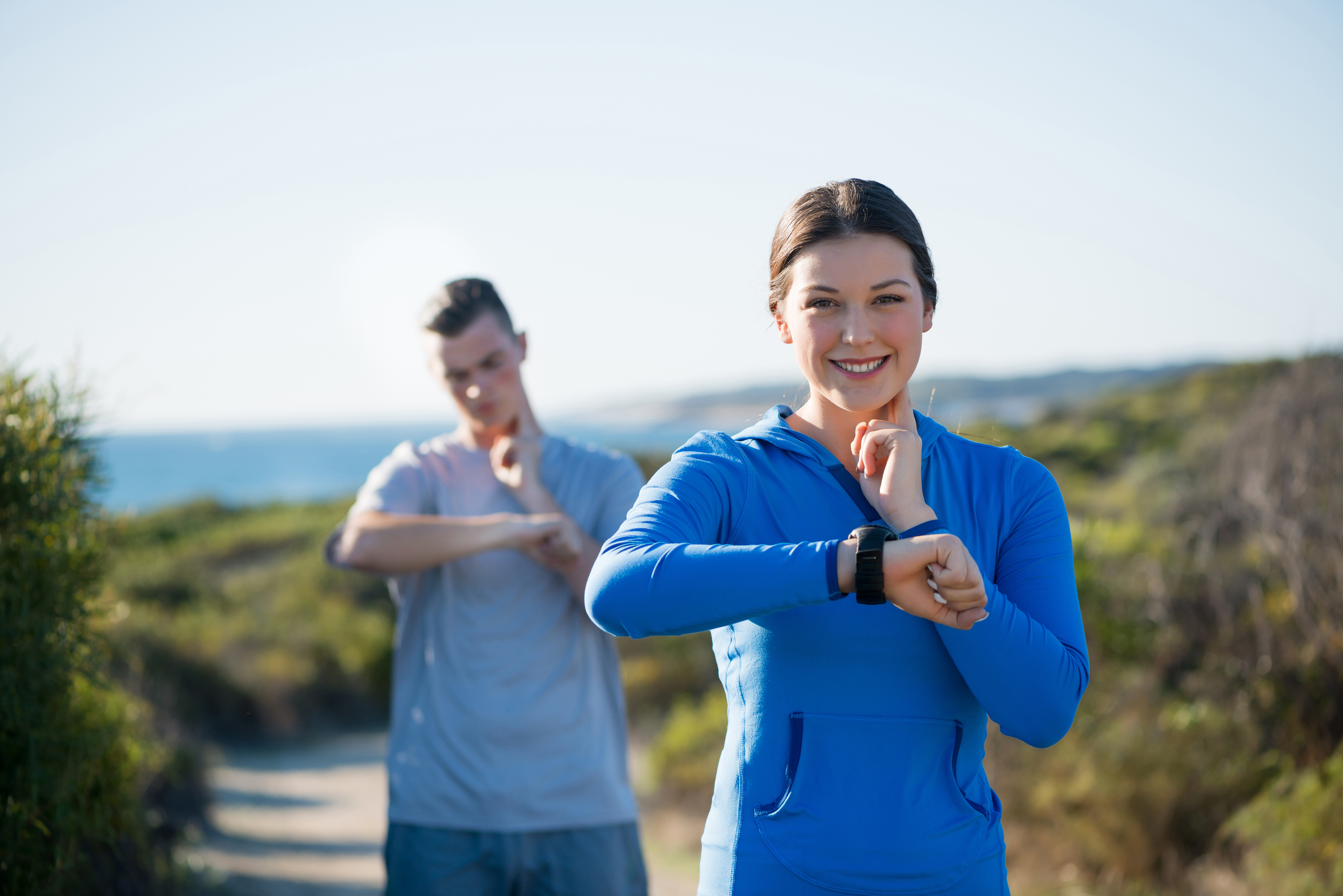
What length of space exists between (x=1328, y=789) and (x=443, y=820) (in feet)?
13.3

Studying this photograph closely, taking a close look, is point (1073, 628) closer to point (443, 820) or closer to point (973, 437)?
point (973, 437)

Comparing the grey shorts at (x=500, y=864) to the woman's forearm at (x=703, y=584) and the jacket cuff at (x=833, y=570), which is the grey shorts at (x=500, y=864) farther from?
the jacket cuff at (x=833, y=570)

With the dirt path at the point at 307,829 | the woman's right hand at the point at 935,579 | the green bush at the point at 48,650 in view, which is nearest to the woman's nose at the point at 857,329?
the woman's right hand at the point at 935,579

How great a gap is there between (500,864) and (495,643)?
575mm

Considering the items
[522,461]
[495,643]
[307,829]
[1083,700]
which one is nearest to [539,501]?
[522,461]

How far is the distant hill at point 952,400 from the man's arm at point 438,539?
47 cm

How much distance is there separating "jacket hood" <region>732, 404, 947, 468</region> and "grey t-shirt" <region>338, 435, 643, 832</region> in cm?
119

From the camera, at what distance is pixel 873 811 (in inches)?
59.0

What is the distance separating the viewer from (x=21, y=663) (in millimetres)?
2891

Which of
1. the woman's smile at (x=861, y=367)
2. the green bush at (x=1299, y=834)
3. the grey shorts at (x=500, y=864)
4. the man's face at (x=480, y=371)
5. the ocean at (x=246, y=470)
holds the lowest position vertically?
the green bush at (x=1299, y=834)

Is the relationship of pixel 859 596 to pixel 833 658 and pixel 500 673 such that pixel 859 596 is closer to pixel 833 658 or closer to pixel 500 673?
pixel 833 658

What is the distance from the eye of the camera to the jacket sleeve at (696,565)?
137 centimetres

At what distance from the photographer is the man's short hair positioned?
9.71ft

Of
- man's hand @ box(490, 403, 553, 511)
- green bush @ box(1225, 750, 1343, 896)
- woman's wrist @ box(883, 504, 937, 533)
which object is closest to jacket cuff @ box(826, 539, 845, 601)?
woman's wrist @ box(883, 504, 937, 533)
